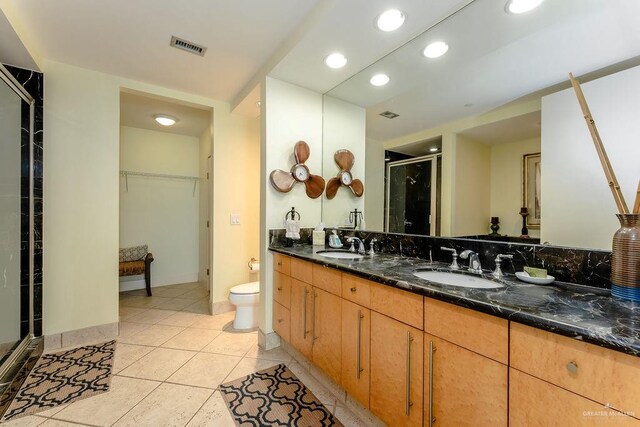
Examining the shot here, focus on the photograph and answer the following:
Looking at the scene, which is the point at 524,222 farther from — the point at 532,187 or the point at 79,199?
the point at 79,199

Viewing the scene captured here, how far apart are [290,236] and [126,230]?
306 cm

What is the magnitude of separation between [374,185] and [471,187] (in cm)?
82

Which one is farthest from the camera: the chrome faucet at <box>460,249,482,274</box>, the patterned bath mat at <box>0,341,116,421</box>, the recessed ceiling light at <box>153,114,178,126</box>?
the recessed ceiling light at <box>153,114,178,126</box>

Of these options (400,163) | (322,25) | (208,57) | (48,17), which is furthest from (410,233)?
(48,17)

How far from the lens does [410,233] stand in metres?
1.91

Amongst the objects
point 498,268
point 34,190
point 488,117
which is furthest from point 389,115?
point 34,190

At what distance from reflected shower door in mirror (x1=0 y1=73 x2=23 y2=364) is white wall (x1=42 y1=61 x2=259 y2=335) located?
17cm

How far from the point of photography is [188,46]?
2.07m

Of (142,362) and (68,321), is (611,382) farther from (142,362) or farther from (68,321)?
(68,321)

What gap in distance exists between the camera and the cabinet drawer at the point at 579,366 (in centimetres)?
65

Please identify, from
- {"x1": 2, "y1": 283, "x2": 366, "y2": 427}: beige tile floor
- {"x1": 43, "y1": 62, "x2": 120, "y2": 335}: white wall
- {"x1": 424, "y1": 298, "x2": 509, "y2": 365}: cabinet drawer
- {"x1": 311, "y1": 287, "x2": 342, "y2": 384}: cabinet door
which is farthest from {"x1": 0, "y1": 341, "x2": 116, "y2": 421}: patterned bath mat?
{"x1": 424, "y1": 298, "x2": 509, "y2": 365}: cabinet drawer

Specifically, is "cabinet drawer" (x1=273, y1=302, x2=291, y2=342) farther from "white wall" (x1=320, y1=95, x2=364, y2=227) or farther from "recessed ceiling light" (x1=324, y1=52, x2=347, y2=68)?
"recessed ceiling light" (x1=324, y1=52, x2=347, y2=68)

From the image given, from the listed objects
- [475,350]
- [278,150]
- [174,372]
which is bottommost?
[174,372]

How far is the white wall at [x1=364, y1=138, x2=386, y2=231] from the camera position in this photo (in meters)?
2.21
